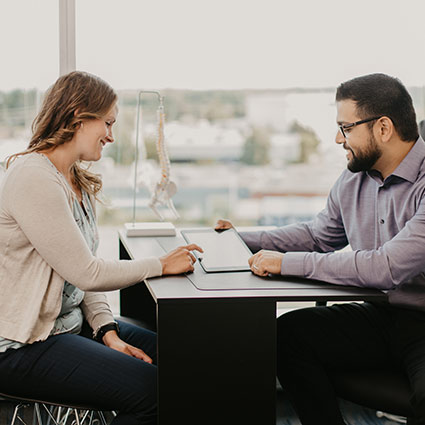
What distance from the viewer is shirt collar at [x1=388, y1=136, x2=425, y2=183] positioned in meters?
1.77

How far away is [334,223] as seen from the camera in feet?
6.87

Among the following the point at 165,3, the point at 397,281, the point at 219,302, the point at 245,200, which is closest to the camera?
the point at 219,302

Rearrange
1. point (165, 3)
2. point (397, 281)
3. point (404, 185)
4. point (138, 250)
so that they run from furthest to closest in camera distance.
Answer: point (165, 3) → point (138, 250) → point (404, 185) → point (397, 281)

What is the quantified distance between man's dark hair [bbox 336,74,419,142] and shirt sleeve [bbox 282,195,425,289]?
0.95 feet

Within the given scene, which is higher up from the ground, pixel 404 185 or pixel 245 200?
pixel 404 185

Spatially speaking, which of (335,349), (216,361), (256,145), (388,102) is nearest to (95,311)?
(216,361)

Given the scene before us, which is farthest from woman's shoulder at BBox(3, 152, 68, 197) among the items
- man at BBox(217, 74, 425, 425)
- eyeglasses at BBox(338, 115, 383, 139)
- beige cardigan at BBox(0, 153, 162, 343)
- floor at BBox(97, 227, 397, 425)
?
floor at BBox(97, 227, 397, 425)

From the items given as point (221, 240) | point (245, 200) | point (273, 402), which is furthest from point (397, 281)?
point (245, 200)

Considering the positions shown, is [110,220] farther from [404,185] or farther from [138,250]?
[404,185]

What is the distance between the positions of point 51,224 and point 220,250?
0.58 m

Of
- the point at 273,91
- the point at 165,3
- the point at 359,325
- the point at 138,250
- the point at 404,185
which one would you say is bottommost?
the point at 359,325

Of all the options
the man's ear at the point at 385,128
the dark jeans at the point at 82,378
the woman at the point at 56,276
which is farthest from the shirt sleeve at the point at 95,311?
the man's ear at the point at 385,128

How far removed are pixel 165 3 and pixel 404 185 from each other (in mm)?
1384

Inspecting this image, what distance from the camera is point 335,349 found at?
1.73m
